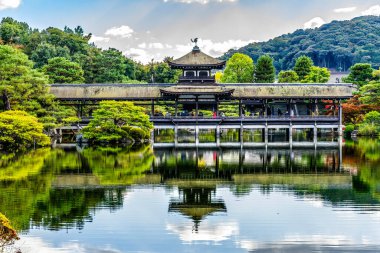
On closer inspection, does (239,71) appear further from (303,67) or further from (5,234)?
(5,234)

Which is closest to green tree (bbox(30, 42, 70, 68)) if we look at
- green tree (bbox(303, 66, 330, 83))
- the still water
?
Answer: green tree (bbox(303, 66, 330, 83))

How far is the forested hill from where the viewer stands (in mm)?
121875

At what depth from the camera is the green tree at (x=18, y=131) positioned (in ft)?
116

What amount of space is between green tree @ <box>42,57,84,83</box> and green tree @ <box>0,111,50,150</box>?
67.4ft

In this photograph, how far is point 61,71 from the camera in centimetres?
5856

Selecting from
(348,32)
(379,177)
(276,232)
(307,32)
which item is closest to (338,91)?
(379,177)

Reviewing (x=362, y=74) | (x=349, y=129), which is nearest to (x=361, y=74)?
(x=362, y=74)

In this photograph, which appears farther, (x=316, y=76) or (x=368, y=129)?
(x=316, y=76)

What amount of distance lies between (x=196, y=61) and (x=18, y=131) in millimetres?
18598

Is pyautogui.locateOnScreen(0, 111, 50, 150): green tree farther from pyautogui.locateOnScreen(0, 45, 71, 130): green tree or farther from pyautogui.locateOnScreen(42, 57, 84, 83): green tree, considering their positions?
pyautogui.locateOnScreen(42, 57, 84, 83): green tree

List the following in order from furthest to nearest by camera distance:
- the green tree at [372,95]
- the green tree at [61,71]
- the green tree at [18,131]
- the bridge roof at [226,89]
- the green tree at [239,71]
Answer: the green tree at [239,71]
the green tree at [61,71]
the green tree at [372,95]
the bridge roof at [226,89]
the green tree at [18,131]

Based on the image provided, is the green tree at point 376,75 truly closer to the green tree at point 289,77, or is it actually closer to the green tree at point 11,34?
the green tree at point 289,77

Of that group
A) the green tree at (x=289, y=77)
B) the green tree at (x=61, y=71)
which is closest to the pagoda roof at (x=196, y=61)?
the green tree at (x=61, y=71)

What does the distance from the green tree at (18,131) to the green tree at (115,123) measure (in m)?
4.32
